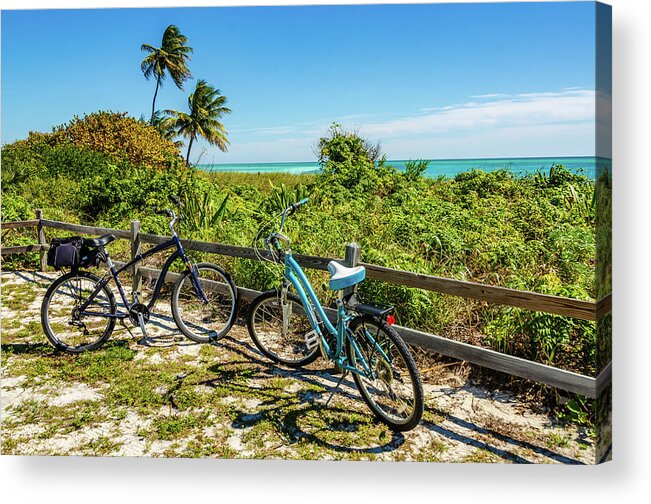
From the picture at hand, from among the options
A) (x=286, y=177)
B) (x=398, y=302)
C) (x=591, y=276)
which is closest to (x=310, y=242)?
(x=286, y=177)

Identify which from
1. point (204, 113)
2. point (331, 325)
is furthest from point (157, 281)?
point (331, 325)

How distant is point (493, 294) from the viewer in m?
3.16

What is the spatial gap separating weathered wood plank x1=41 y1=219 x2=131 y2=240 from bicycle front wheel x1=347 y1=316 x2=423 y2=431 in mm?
2615

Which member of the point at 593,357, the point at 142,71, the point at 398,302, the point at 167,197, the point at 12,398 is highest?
the point at 142,71

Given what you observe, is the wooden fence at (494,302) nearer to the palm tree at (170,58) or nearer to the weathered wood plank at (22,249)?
the palm tree at (170,58)

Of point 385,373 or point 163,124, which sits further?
point 163,124

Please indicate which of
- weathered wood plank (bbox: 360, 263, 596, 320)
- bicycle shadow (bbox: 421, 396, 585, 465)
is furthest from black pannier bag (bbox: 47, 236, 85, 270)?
bicycle shadow (bbox: 421, 396, 585, 465)

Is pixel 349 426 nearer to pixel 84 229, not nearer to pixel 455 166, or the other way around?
pixel 455 166

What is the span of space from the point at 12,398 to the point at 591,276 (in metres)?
3.76

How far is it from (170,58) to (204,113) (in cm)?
39

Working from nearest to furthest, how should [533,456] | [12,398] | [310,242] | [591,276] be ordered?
[533,456] → [591,276] → [12,398] → [310,242]

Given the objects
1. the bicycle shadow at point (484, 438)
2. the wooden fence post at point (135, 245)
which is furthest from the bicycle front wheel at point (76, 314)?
the bicycle shadow at point (484, 438)

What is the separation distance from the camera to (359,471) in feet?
10.2

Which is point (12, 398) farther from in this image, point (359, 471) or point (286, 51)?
point (286, 51)
